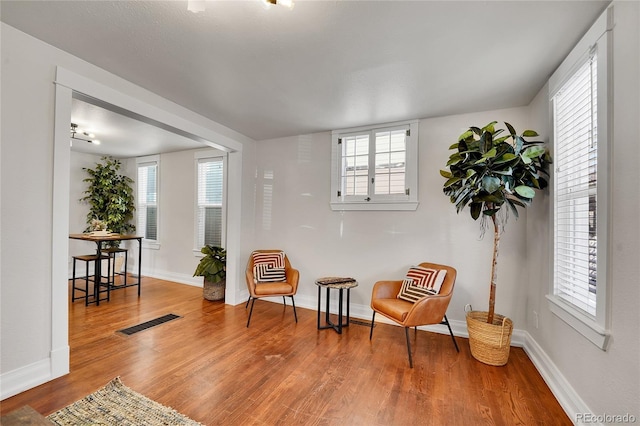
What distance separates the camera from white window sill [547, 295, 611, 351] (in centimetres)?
147

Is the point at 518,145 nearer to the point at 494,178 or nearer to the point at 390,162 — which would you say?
the point at 494,178

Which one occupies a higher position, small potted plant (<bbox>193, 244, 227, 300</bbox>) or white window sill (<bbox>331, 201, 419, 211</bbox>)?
white window sill (<bbox>331, 201, 419, 211</bbox>)

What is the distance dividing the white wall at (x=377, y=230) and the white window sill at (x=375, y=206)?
0.21ft

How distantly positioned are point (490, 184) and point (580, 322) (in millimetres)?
1057

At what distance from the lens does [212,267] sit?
3.98 meters

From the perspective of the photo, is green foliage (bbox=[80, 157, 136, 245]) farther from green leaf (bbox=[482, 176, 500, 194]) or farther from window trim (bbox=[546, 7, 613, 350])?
window trim (bbox=[546, 7, 613, 350])

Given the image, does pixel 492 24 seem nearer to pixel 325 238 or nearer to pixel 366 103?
pixel 366 103

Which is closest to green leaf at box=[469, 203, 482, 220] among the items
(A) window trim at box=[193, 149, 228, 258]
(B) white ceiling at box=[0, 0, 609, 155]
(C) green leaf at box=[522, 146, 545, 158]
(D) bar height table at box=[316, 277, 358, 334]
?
(C) green leaf at box=[522, 146, 545, 158]

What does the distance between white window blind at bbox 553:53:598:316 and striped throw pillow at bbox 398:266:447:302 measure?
35.3 inches

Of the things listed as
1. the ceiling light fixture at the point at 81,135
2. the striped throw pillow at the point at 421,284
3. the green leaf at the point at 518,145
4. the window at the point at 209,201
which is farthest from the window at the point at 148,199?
the green leaf at the point at 518,145

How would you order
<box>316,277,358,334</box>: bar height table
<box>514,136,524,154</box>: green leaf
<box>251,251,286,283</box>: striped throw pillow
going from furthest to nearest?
<box>251,251,286,283</box>: striped throw pillow → <box>316,277,358,334</box>: bar height table → <box>514,136,524,154</box>: green leaf

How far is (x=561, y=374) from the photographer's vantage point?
6.33ft

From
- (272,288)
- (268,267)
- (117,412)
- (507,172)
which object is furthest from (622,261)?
(268,267)

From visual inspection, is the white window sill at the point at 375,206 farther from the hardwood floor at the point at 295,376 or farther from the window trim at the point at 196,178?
the window trim at the point at 196,178
